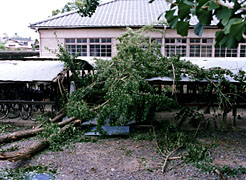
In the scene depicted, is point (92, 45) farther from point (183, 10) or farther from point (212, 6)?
point (212, 6)

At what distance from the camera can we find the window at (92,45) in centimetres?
1575

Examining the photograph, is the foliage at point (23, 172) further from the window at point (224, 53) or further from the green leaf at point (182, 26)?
the window at point (224, 53)

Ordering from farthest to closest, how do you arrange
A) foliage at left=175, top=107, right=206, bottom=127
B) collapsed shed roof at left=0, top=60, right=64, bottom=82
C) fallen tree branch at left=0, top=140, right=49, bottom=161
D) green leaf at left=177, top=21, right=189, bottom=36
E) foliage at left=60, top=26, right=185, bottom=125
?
collapsed shed roof at left=0, top=60, right=64, bottom=82 < foliage at left=175, top=107, right=206, bottom=127 < foliage at left=60, top=26, right=185, bottom=125 < fallen tree branch at left=0, top=140, right=49, bottom=161 < green leaf at left=177, top=21, right=189, bottom=36

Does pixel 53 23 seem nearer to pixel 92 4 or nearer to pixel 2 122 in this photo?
pixel 2 122

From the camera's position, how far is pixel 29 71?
895 cm

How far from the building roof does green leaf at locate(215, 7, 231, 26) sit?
12656 millimetres

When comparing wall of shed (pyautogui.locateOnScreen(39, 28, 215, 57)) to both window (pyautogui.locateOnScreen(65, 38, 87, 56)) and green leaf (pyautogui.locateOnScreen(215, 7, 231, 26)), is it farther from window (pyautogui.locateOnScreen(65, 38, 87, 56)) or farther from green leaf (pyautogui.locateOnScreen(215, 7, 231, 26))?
green leaf (pyautogui.locateOnScreen(215, 7, 231, 26))

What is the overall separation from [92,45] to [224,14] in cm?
1428

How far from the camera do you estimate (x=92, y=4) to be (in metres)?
5.84

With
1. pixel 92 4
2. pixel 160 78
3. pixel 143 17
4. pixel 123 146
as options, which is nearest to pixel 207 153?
pixel 123 146

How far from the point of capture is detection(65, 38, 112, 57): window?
15750mm

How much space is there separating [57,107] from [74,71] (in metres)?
1.36

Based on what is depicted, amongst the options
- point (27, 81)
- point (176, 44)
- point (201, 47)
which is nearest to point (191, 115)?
point (27, 81)

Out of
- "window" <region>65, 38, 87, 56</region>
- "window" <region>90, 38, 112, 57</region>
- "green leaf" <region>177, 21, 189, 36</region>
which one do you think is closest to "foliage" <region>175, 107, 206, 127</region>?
"green leaf" <region>177, 21, 189, 36</region>
